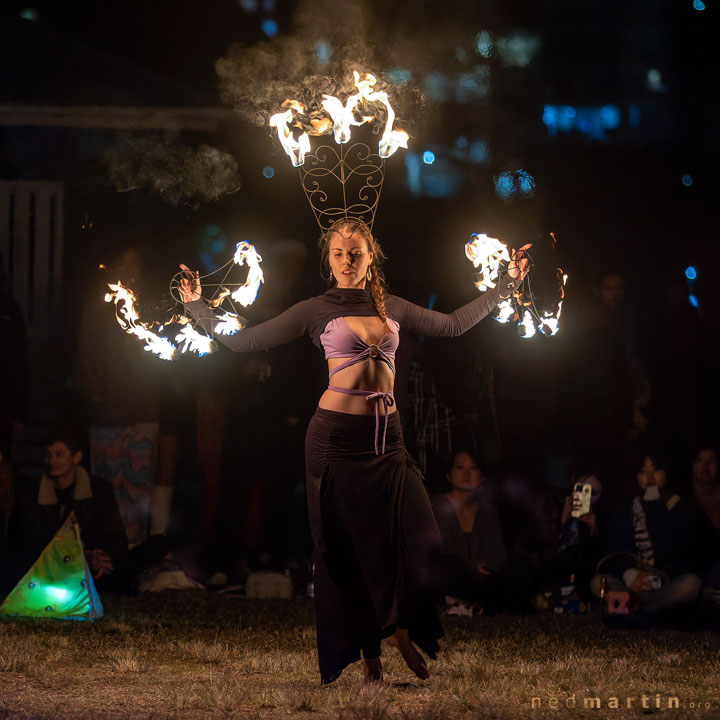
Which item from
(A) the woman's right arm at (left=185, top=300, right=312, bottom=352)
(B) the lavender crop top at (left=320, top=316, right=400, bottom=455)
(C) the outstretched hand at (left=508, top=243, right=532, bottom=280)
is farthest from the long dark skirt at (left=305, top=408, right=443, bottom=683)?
(C) the outstretched hand at (left=508, top=243, right=532, bottom=280)

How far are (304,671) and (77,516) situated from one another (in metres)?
3.30

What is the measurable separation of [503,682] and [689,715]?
0.99m

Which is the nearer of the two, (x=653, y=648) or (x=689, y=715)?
(x=689, y=715)

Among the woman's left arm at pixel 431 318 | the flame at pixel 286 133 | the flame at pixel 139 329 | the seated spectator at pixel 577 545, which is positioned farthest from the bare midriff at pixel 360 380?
the seated spectator at pixel 577 545

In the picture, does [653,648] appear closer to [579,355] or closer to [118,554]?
[579,355]

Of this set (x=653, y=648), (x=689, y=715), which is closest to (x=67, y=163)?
(x=653, y=648)

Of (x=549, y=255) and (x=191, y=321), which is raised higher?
(x=549, y=255)

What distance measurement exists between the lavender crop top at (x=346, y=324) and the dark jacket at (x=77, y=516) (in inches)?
124

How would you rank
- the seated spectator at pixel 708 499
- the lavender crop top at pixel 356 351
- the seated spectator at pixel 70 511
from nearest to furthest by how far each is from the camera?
1. the lavender crop top at pixel 356 351
2. the seated spectator at pixel 708 499
3. the seated spectator at pixel 70 511

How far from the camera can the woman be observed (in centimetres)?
571

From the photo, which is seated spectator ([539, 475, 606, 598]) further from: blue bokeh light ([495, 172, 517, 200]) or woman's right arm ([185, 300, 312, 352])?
woman's right arm ([185, 300, 312, 352])

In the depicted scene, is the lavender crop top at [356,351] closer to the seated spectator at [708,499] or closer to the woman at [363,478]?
the woman at [363,478]

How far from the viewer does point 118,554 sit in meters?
8.83

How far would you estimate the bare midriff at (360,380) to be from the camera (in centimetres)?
589
